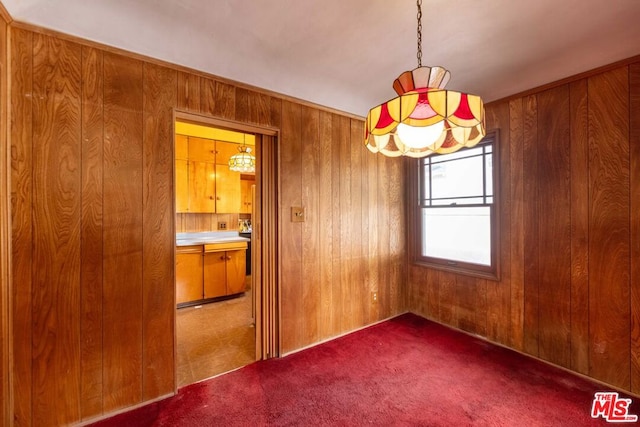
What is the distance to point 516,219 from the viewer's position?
7.89ft

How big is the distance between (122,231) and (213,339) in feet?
5.20

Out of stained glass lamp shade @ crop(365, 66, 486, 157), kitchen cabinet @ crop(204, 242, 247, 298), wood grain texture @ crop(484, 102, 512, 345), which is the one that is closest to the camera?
stained glass lamp shade @ crop(365, 66, 486, 157)

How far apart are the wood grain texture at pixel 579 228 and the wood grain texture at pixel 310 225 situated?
2.09 metres

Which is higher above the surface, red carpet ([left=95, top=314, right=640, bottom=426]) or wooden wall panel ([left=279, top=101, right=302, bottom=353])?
wooden wall panel ([left=279, top=101, right=302, bottom=353])

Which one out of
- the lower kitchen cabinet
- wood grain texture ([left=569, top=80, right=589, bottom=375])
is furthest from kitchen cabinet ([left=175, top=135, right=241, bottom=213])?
wood grain texture ([left=569, top=80, right=589, bottom=375])

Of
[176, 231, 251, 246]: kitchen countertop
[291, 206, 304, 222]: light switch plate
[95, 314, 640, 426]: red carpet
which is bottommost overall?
[95, 314, 640, 426]: red carpet

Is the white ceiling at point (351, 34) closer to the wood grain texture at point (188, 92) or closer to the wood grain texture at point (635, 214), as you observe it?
the wood grain texture at point (188, 92)

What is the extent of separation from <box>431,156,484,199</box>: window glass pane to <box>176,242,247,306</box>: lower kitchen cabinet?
2.89 metres

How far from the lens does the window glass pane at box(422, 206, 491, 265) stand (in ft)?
8.82

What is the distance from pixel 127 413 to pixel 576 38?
3939 millimetres

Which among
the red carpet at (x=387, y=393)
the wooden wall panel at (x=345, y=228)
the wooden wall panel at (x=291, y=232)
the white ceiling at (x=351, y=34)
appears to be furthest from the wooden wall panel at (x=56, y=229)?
the wooden wall panel at (x=345, y=228)

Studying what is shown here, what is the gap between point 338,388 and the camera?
6.34 ft

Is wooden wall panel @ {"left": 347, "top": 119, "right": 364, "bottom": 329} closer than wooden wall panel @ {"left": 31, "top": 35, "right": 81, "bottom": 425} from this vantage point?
No

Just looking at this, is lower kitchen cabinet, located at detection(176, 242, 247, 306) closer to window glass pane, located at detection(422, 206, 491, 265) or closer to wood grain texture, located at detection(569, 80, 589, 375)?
window glass pane, located at detection(422, 206, 491, 265)
